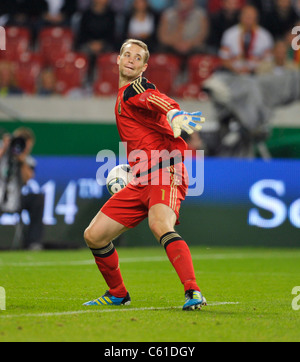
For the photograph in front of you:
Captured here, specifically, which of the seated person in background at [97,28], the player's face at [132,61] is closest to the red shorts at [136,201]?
the player's face at [132,61]

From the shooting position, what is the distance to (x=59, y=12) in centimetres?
1684

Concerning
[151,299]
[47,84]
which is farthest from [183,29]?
[151,299]

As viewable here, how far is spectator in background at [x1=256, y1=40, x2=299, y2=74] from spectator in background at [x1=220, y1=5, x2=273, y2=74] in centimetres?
18

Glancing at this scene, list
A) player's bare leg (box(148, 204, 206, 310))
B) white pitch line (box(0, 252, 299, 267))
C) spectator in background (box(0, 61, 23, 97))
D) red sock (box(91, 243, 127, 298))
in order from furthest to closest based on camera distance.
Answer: spectator in background (box(0, 61, 23, 97))
white pitch line (box(0, 252, 299, 267))
red sock (box(91, 243, 127, 298))
player's bare leg (box(148, 204, 206, 310))

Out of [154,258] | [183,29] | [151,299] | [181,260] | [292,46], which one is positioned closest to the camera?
[181,260]

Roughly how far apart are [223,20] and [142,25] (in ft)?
5.64

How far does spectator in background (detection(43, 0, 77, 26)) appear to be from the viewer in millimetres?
16672

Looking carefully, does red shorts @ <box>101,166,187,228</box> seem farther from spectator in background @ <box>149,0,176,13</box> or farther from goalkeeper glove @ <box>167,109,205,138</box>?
spectator in background @ <box>149,0,176,13</box>

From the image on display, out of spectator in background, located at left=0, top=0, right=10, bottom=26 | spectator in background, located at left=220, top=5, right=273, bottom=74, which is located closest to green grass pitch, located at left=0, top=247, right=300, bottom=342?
spectator in background, located at left=220, top=5, right=273, bottom=74

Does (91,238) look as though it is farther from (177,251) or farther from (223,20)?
(223,20)

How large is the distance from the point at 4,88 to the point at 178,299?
30.6 feet

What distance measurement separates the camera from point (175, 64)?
52.5 feet
